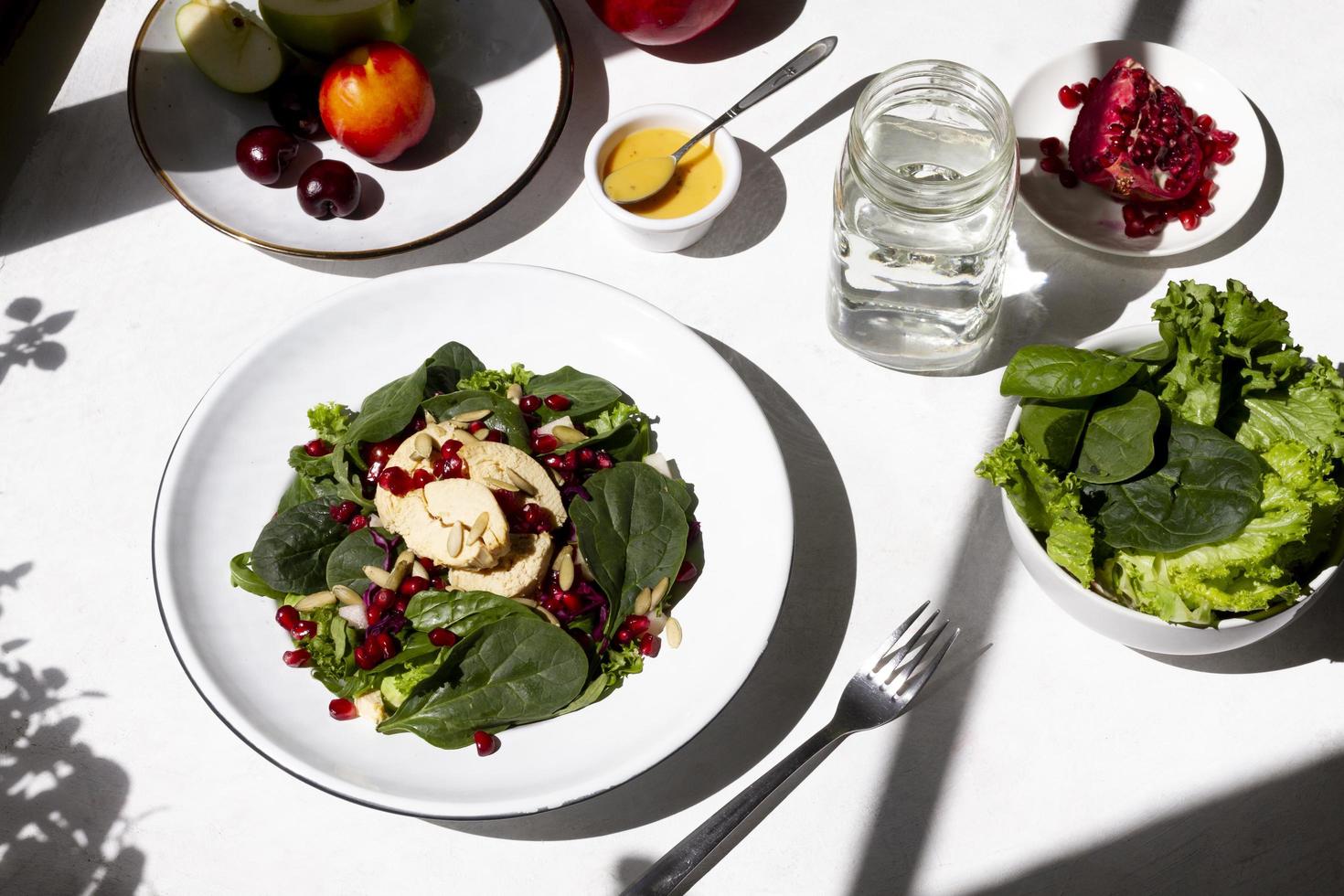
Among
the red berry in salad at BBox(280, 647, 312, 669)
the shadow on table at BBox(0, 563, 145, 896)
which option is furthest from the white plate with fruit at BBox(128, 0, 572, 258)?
the shadow on table at BBox(0, 563, 145, 896)

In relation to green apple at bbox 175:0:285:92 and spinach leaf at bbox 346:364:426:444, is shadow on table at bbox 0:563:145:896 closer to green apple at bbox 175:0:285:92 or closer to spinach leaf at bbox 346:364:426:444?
spinach leaf at bbox 346:364:426:444

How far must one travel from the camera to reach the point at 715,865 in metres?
1.42

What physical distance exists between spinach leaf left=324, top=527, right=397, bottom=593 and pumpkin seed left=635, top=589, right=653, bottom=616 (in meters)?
0.35

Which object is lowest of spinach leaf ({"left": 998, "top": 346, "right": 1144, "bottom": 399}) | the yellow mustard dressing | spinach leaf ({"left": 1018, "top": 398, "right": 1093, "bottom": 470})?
the yellow mustard dressing

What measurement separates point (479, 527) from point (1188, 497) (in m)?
0.87

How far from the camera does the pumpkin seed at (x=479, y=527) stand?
1.34 metres

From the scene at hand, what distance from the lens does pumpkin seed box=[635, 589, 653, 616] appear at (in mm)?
1381

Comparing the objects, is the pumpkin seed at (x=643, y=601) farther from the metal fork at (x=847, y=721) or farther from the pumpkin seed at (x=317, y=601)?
the pumpkin seed at (x=317, y=601)

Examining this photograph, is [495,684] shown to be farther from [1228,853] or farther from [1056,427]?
[1228,853]

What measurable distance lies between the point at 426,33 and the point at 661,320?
2.60 ft

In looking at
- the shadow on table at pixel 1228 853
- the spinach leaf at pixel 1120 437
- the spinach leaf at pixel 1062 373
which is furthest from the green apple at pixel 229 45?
the shadow on table at pixel 1228 853

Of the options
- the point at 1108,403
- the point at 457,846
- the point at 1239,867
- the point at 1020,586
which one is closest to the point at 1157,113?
the point at 1108,403

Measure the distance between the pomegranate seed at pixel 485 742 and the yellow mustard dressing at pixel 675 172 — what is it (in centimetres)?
86

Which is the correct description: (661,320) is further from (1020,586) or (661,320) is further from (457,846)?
(457,846)
